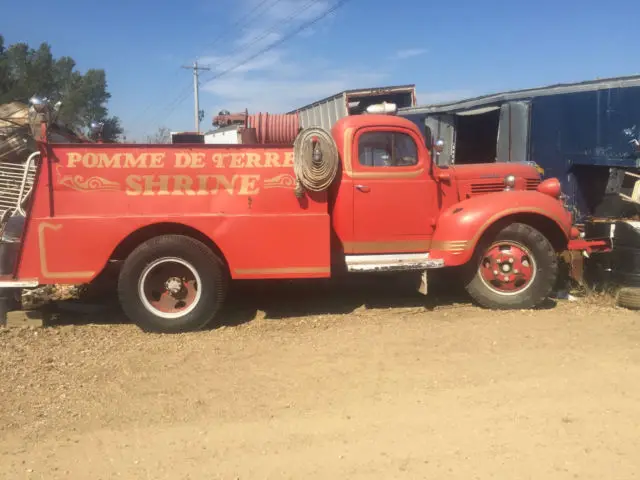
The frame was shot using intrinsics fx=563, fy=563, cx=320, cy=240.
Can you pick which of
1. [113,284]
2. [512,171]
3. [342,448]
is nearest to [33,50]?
[113,284]

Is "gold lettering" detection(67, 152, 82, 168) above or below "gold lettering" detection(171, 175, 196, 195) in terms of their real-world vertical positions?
above

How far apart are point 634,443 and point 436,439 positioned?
44.6 inches

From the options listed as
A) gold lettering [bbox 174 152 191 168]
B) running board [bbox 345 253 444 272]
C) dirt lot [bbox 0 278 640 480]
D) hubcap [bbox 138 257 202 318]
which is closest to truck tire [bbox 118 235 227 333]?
hubcap [bbox 138 257 202 318]

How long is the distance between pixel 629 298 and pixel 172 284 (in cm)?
482

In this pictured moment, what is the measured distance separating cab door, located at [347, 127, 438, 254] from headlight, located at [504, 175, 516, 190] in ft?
2.93

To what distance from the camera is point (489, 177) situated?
641cm

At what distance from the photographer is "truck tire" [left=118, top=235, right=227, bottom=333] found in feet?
17.4

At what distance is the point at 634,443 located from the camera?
128 inches

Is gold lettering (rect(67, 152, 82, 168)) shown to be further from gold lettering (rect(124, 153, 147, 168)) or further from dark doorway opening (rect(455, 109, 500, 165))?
dark doorway opening (rect(455, 109, 500, 165))

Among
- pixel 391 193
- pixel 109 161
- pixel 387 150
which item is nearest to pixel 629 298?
pixel 391 193

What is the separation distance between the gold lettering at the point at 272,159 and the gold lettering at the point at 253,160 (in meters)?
0.08

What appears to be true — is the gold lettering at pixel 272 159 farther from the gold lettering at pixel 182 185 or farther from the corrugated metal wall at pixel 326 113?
the corrugated metal wall at pixel 326 113

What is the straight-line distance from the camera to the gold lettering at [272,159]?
5.47 meters

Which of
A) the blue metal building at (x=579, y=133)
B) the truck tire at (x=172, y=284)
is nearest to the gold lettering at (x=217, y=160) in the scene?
the truck tire at (x=172, y=284)
